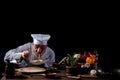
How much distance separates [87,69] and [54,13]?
3.19m

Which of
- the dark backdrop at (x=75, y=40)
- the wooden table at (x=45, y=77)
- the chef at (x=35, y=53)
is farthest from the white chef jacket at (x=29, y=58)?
the wooden table at (x=45, y=77)

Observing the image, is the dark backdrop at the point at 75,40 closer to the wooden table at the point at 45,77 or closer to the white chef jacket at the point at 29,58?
the white chef jacket at the point at 29,58

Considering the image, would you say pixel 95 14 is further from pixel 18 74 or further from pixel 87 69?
pixel 18 74

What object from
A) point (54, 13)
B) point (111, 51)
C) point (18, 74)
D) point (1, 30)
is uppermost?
point (54, 13)

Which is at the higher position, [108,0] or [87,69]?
[108,0]

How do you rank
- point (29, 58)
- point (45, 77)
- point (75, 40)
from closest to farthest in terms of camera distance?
1. point (45, 77)
2. point (29, 58)
3. point (75, 40)

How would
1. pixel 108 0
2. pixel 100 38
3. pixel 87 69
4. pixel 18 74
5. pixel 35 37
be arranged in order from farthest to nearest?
pixel 100 38 → pixel 108 0 → pixel 35 37 → pixel 87 69 → pixel 18 74

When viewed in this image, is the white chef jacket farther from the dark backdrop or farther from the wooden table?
the wooden table

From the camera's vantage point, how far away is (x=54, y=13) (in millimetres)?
7184

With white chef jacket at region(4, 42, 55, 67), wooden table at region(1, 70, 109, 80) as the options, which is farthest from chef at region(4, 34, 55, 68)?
wooden table at region(1, 70, 109, 80)

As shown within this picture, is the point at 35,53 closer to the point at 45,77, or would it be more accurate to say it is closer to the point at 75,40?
the point at 75,40

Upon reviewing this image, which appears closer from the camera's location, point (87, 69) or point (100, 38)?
point (87, 69)

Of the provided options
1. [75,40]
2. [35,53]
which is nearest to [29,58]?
[35,53]

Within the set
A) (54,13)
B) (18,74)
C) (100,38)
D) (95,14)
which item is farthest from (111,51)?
(18,74)
